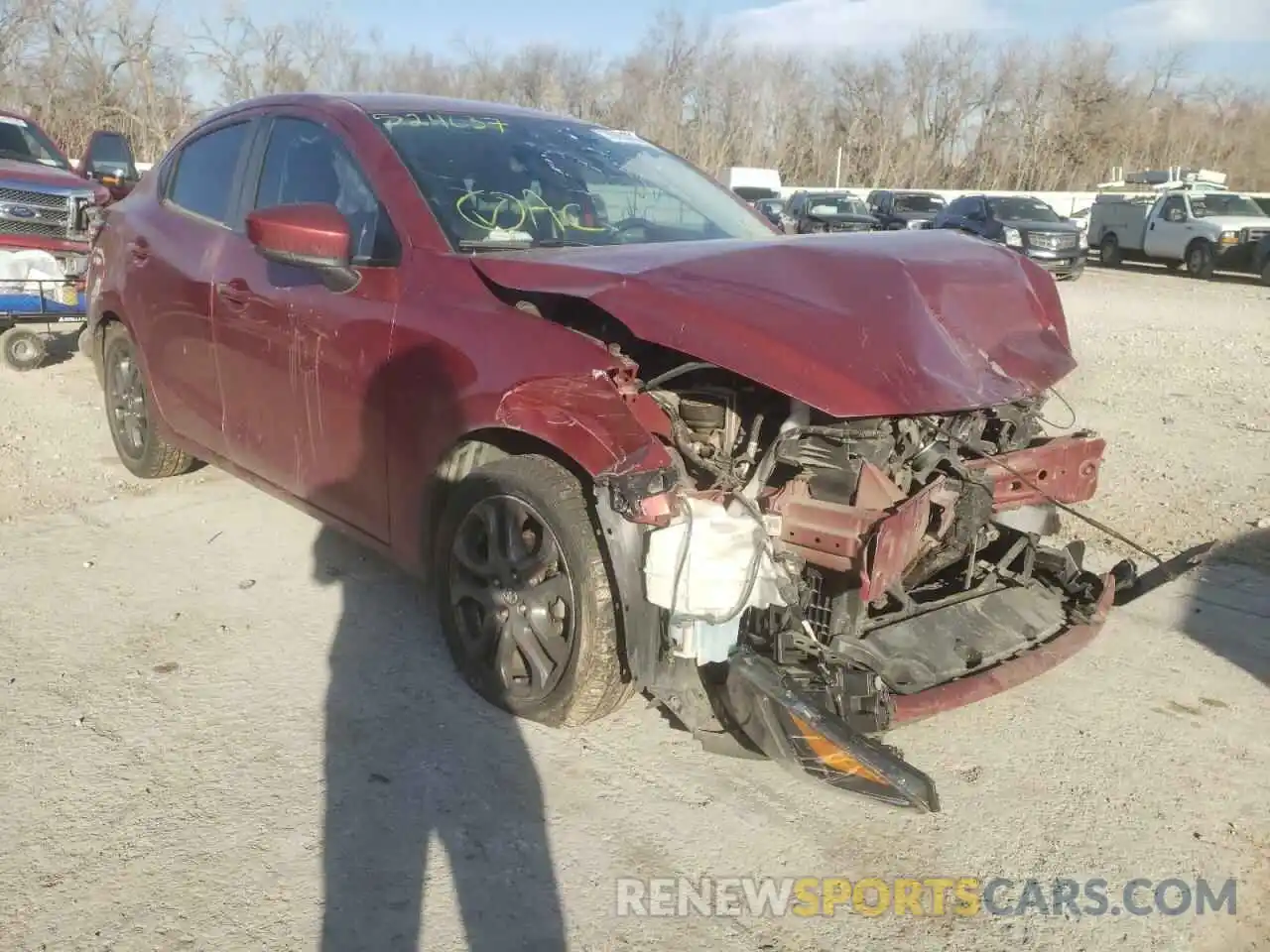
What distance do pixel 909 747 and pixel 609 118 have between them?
59280 mm

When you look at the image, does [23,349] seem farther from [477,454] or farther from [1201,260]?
[1201,260]

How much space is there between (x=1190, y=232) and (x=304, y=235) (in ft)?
75.8

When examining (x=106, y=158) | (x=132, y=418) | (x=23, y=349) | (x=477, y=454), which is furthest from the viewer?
(x=106, y=158)

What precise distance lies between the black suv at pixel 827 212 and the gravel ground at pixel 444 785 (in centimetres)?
2005

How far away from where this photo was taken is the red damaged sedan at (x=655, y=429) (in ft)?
8.93

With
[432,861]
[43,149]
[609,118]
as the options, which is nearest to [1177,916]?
[432,861]

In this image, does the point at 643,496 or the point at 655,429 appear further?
the point at 655,429

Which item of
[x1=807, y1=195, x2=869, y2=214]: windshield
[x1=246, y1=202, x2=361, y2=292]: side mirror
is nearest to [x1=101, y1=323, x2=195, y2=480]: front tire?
[x1=246, y1=202, x2=361, y2=292]: side mirror

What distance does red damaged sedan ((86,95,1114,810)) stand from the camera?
2.72 m

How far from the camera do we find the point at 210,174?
15.1 ft

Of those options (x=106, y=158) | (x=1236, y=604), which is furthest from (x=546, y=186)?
(x=106, y=158)

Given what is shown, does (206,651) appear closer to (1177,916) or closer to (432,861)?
(432,861)

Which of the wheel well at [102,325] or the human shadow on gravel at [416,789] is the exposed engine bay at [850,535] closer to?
the human shadow on gravel at [416,789]

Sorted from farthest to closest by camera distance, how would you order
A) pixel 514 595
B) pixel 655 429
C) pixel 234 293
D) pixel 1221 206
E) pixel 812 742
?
pixel 1221 206 < pixel 234 293 < pixel 514 595 < pixel 655 429 < pixel 812 742
